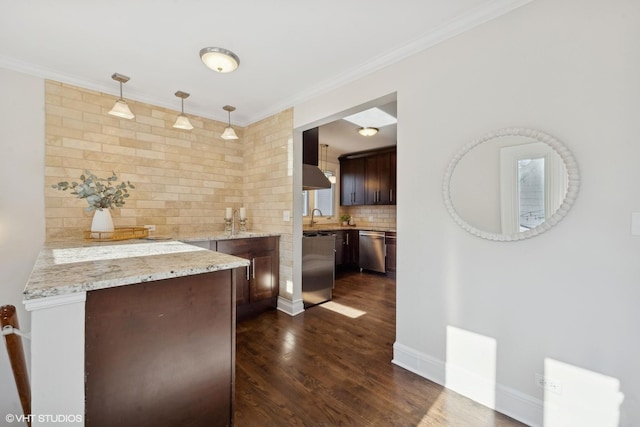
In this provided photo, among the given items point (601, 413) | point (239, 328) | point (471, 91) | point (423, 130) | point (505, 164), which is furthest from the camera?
point (239, 328)

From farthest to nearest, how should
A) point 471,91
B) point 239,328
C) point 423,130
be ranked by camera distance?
point 239,328, point 423,130, point 471,91

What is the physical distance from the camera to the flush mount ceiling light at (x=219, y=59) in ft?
6.92

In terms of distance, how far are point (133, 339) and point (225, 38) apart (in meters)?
2.03

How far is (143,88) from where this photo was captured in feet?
9.21

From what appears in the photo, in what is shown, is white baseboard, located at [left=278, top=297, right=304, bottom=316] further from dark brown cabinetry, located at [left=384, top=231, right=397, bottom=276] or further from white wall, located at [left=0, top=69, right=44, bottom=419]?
dark brown cabinetry, located at [left=384, top=231, right=397, bottom=276]

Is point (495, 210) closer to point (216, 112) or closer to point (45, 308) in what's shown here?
point (45, 308)

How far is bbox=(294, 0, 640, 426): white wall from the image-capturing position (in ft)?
4.31

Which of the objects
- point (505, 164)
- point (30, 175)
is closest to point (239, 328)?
point (30, 175)

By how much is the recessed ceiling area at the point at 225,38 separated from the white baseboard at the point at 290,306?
2.38 m

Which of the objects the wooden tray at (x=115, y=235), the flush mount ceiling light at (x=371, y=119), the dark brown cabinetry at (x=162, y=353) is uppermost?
the flush mount ceiling light at (x=371, y=119)

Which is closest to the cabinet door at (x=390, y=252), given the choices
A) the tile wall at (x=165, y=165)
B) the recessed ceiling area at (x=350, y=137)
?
the recessed ceiling area at (x=350, y=137)

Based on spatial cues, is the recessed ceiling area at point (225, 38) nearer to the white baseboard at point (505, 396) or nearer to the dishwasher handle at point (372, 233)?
the white baseboard at point (505, 396)

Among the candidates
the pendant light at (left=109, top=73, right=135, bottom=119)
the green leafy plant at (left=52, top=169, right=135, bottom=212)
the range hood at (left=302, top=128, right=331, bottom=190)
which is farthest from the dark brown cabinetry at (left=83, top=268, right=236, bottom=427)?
the range hood at (left=302, top=128, right=331, bottom=190)

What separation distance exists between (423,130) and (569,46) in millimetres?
841
